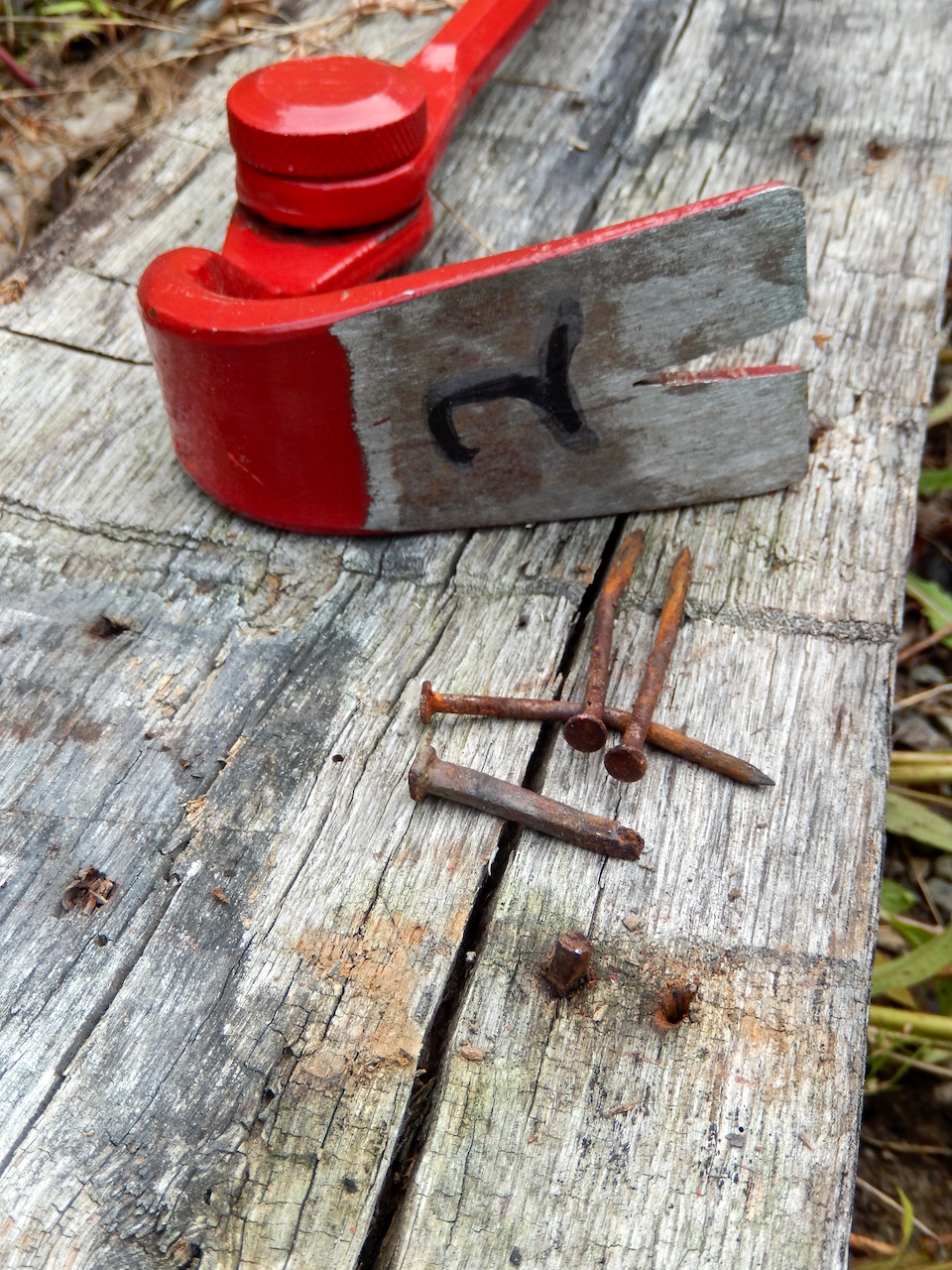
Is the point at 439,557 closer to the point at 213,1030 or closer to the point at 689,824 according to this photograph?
the point at 689,824

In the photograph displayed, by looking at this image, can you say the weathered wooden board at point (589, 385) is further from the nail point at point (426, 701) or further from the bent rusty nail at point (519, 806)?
the bent rusty nail at point (519, 806)

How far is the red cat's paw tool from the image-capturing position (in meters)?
1.50

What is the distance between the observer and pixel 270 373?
1542 mm

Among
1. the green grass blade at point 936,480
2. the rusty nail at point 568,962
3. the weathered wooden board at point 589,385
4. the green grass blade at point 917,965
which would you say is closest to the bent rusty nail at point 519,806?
the rusty nail at point 568,962

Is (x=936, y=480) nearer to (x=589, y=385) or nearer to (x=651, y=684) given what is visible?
(x=589, y=385)

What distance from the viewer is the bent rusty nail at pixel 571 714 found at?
1427 millimetres

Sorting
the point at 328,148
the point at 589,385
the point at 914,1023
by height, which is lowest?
the point at 914,1023

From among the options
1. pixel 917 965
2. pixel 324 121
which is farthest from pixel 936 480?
pixel 324 121

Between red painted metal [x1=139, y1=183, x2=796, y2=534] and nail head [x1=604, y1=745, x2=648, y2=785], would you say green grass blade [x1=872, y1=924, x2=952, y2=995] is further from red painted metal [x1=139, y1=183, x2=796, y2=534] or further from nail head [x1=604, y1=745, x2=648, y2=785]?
red painted metal [x1=139, y1=183, x2=796, y2=534]

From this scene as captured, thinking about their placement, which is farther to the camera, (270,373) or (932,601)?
(932,601)

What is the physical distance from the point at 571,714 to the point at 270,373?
63 cm

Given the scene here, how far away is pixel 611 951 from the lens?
4.14 ft

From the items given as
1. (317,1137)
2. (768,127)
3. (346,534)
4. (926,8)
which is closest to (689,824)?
(317,1137)

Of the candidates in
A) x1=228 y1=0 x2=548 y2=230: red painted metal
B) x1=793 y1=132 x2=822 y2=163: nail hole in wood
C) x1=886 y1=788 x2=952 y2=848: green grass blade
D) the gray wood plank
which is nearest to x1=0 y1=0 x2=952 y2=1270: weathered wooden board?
the gray wood plank
